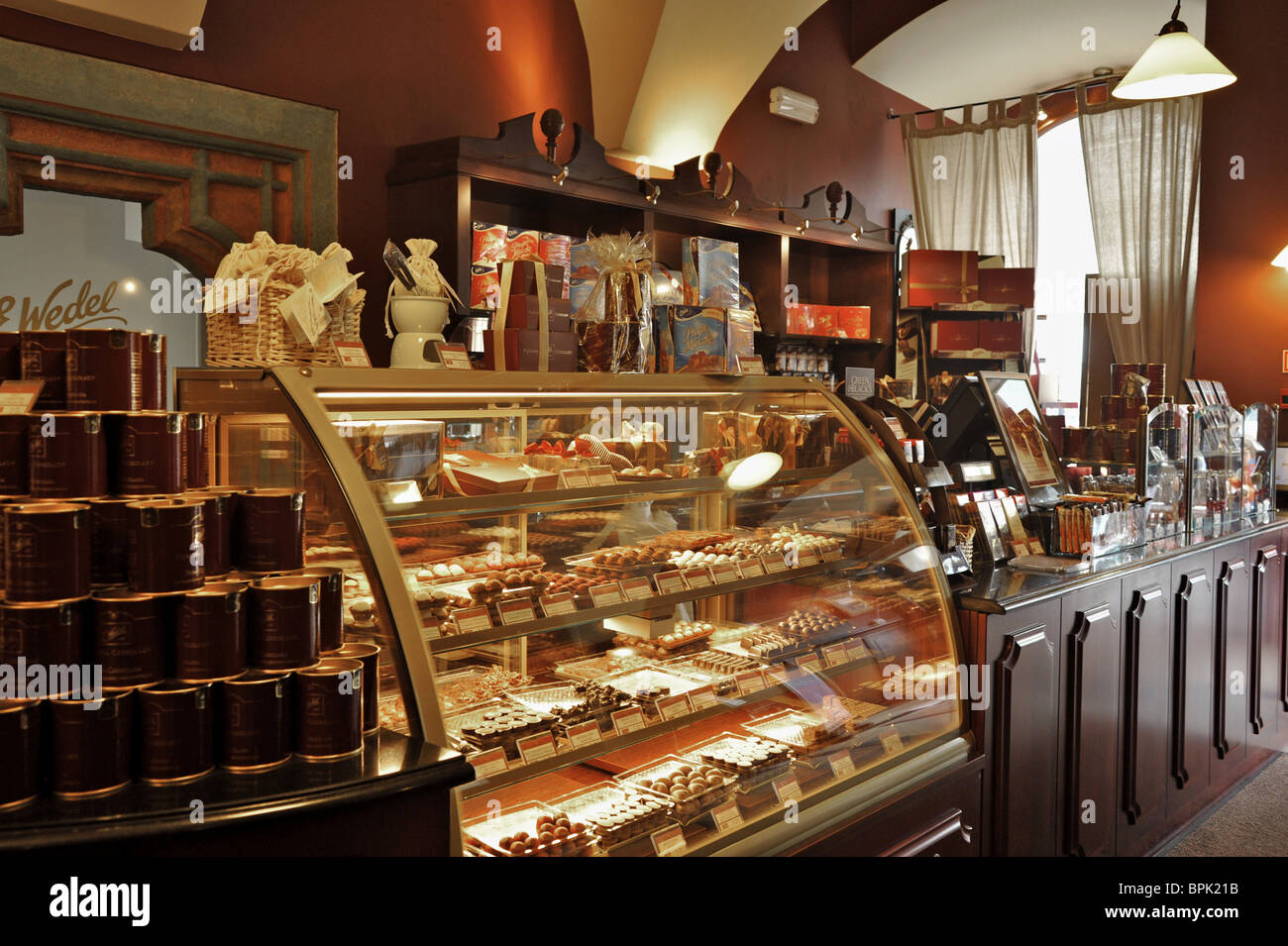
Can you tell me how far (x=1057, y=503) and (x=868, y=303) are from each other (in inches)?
90.0

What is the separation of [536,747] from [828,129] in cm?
511

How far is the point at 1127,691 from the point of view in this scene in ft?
11.3

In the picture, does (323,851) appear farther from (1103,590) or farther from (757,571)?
(1103,590)

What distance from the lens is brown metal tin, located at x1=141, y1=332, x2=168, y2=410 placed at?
171cm

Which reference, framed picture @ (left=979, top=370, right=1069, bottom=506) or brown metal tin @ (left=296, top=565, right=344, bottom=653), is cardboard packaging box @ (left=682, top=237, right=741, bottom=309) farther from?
brown metal tin @ (left=296, top=565, right=344, bottom=653)

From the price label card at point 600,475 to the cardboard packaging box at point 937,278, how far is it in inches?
146

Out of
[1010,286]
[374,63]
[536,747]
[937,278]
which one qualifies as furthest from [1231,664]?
[374,63]

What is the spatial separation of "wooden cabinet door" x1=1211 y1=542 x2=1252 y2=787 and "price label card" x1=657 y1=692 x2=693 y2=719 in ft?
9.33

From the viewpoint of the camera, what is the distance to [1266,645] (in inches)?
184

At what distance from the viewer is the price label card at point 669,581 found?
2.38 m

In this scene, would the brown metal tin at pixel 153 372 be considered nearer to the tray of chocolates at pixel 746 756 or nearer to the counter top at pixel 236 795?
the counter top at pixel 236 795

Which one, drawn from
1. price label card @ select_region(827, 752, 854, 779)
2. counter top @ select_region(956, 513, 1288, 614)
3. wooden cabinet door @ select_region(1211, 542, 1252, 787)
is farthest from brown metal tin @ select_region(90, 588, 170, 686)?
wooden cabinet door @ select_region(1211, 542, 1252, 787)

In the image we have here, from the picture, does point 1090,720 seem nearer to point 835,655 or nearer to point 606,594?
point 835,655
